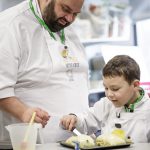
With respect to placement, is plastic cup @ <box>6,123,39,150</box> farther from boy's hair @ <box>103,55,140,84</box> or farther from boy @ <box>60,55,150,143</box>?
boy's hair @ <box>103,55,140,84</box>

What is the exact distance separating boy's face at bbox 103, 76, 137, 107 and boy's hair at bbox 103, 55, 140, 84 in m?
0.02

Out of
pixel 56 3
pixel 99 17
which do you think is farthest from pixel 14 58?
pixel 99 17

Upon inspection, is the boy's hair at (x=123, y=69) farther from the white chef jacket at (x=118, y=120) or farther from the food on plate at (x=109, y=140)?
the food on plate at (x=109, y=140)

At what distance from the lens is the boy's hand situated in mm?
1491

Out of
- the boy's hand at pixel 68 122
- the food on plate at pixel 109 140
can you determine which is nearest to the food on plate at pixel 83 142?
the food on plate at pixel 109 140

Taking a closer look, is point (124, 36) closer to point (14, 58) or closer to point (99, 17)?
point (99, 17)

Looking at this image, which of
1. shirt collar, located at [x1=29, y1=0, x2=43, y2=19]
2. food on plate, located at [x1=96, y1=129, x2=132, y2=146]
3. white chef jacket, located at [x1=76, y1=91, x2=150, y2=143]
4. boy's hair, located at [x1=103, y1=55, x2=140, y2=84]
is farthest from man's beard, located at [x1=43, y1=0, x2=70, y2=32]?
food on plate, located at [x1=96, y1=129, x2=132, y2=146]

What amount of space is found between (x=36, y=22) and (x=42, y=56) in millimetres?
157

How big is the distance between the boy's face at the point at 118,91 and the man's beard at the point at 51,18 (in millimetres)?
318

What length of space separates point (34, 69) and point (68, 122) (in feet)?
0.84

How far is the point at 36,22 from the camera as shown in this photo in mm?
1646

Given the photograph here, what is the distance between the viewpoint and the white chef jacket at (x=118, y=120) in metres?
1.51

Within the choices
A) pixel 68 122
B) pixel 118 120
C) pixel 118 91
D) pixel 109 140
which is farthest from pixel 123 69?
pixel 109 140

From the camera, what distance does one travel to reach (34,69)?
1.56m
